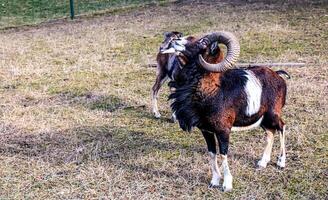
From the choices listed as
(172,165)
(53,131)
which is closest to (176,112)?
(172,165)

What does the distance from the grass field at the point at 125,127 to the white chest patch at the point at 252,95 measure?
0.74 m

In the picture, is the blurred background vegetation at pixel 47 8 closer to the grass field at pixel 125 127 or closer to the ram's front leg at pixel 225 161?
the grass field at pixel 125 127

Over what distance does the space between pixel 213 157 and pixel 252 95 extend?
27.8 inches

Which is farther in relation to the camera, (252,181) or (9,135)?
(9,135)

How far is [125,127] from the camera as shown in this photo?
21.7ft

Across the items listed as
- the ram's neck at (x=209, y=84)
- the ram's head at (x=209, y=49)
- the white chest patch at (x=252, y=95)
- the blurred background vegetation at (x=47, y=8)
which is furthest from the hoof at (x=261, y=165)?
the blurred background vegetation at (x=47, y=8)

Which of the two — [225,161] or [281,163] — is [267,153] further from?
[225,161]

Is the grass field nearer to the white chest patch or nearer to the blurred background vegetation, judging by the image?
the white chest patch

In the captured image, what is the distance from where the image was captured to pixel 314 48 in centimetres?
1028

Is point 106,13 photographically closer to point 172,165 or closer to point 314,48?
point 314,48

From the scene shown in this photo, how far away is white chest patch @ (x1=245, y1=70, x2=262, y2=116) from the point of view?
4.79m

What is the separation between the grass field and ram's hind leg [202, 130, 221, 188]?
11 centimetres

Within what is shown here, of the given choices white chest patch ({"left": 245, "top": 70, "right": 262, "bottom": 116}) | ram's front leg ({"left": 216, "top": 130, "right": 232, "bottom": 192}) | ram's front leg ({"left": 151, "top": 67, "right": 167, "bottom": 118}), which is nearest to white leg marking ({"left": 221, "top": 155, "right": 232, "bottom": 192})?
A: ram's front leg ({"left": 216, "top": 130, "right": 232, "bottom": 192})

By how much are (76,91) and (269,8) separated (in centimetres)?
860
